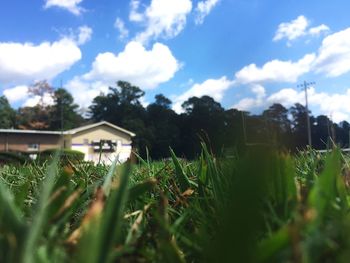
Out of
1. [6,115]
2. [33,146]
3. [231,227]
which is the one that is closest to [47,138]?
[33,146]

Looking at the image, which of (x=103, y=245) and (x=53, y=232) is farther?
(x=53, y=232)

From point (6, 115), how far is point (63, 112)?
7902mm

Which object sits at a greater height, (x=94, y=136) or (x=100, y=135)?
(x=100, y=135)

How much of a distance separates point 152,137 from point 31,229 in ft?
189

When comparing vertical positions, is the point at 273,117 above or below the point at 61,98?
below

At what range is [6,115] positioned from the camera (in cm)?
6412

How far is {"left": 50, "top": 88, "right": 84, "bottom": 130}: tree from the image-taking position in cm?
6694

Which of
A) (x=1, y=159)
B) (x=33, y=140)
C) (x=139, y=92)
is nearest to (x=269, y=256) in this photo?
(x=1, y=159)

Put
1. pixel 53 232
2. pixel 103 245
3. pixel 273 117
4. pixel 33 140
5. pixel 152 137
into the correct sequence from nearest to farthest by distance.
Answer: pixel 103 245 → pixel 53 232 → pixel 273 117 → pixel 33 140 → pixel 152 137

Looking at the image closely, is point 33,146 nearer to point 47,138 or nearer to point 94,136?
point 47,138

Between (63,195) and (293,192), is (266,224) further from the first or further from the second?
(63,195)

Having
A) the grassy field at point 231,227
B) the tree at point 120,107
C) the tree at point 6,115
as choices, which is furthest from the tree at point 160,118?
the grassy field at point 231,227

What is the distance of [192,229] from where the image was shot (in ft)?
2.58

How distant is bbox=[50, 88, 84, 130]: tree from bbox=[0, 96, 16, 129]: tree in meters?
5.28
